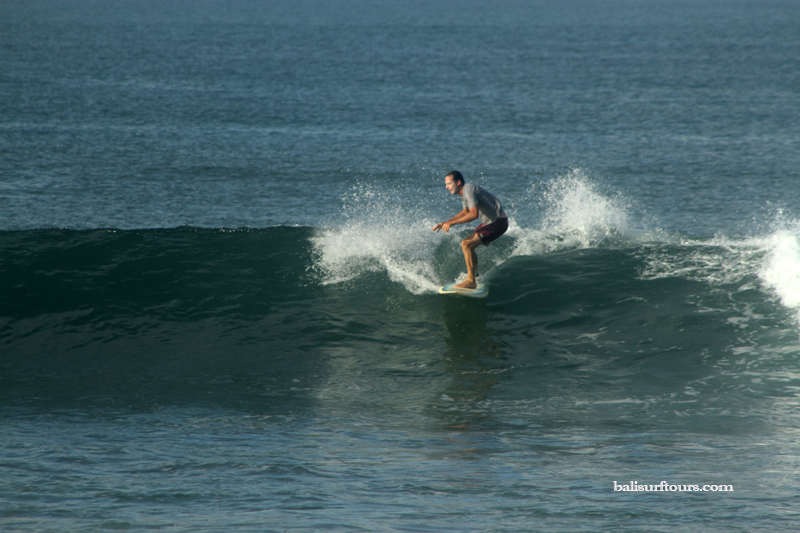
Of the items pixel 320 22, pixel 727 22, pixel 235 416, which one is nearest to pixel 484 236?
pixel 235 416

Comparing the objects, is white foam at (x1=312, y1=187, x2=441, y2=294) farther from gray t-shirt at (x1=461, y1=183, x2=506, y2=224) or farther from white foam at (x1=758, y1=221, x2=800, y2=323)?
white foam at (x1=758, y1=221, x2=800, y2=323)

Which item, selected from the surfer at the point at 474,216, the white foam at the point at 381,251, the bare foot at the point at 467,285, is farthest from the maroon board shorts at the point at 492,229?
the white foam at the point at 381,251

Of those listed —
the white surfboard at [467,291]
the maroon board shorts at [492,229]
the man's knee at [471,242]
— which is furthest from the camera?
the white surfboard at [467,291]

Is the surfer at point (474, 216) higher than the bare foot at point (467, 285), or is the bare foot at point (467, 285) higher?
the surfer at point (474, 216)

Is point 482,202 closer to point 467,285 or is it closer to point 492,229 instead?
point 492,229

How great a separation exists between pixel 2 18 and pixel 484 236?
73059mm

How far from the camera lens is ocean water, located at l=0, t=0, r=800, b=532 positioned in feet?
18.0

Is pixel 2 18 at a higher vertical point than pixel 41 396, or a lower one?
higher

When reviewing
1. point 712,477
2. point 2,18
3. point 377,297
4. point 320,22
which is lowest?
point 712,477

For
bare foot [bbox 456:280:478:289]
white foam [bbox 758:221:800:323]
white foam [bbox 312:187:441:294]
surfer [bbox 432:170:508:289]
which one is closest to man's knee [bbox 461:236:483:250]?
surfer [bbox 432:170:508:289]

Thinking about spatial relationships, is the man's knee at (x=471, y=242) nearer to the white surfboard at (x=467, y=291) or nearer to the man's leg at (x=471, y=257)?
the man's leg at (x=471, y=257)

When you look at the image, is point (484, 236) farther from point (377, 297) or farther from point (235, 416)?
point (235, 416)

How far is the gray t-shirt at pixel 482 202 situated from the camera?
9219mm

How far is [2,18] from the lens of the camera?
224ft
